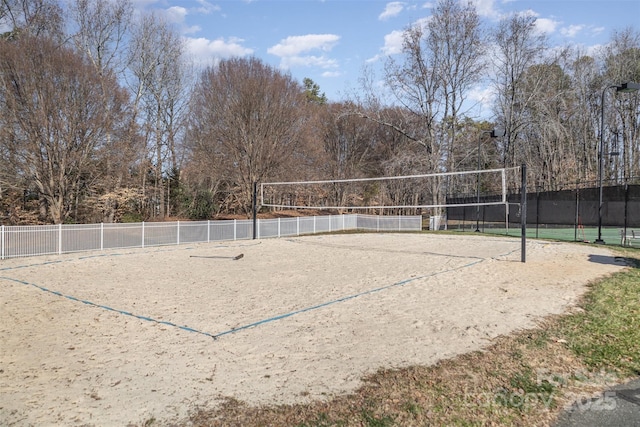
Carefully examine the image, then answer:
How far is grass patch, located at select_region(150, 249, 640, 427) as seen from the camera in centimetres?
306

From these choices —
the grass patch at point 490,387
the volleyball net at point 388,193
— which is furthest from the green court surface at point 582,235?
the grass patch at point 490,387

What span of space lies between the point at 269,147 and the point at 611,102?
97.8 feet

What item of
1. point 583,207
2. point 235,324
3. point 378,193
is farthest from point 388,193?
point 235,324

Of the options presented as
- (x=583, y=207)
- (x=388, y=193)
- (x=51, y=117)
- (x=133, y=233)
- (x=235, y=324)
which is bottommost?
(x=235, y=324)

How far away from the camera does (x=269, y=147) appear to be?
26.3 metres

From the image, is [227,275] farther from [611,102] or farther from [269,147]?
[611,102]

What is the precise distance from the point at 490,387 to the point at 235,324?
11.3ft

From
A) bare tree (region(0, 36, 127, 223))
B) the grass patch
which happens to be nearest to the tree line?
bare tree (region(0, 36, 127, 223))

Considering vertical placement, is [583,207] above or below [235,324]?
above

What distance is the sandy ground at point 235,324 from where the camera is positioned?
357 cm

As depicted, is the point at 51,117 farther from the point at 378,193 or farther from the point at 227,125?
the point at 378,193

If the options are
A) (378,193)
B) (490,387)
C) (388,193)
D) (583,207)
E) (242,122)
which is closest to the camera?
(490,387)

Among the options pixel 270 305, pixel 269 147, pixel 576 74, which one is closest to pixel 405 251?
pixel 270 305

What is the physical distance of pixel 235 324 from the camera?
5.70 metres
